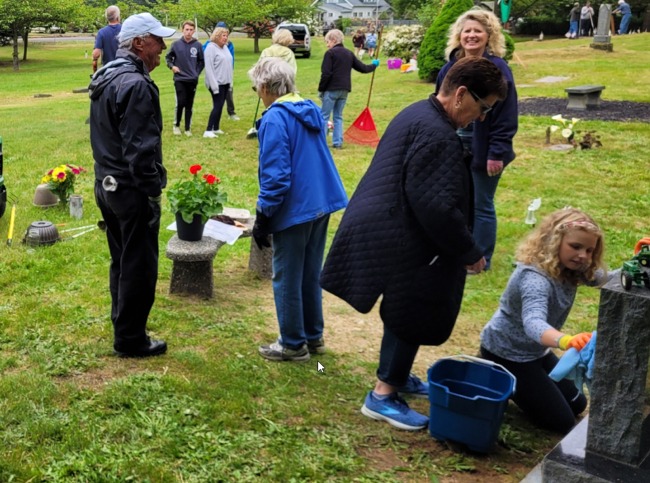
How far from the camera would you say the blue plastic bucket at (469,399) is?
3553mm

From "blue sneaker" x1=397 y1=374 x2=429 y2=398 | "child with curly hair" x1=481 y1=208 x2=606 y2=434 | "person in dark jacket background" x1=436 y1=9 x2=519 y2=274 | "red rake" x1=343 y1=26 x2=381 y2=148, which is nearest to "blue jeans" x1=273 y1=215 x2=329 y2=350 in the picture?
"blue sneaker" x1=397 y1=374 x2=429 y2=398

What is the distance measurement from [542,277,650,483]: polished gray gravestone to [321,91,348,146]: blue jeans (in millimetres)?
8479

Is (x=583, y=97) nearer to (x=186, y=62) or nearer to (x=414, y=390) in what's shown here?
(x=186, y=62)

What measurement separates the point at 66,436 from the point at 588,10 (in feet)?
111

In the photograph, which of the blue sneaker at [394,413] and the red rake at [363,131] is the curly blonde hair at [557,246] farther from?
the red rake at [363,131]

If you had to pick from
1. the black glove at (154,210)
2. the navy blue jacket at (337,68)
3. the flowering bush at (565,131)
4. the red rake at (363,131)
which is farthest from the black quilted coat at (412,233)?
the red rake at (363,131)

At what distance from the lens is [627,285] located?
276cm

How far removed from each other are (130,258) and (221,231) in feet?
5.06

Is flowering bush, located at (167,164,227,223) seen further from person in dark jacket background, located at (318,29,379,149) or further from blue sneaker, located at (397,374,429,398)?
person in dark jacket background, located at (318,29,379,149)

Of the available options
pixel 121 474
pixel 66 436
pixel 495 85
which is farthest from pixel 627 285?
pixel 66 436

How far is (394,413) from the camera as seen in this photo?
12.8ft

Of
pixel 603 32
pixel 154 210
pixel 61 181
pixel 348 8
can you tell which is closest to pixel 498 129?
pixel 154 210

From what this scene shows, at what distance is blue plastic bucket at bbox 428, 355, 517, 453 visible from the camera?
3.55 metres

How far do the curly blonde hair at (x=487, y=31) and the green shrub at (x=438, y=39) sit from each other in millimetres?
11149
